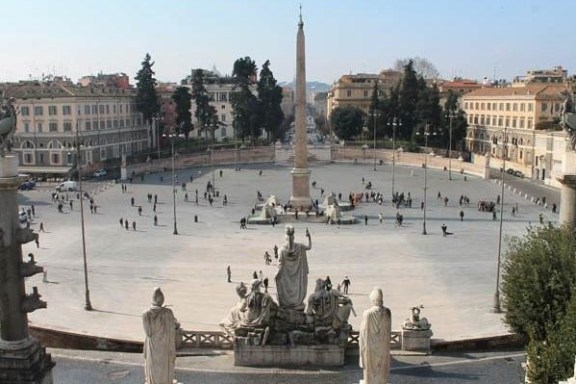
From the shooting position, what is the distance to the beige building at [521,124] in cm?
6719

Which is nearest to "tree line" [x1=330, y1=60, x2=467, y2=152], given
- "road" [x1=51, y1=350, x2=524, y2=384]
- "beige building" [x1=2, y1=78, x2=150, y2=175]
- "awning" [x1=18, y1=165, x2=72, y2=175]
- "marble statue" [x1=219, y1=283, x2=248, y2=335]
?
"beige building" [x1=2, y1=78, x2=150, y2=175]

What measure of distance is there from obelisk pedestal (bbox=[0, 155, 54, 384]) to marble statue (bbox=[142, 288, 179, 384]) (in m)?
3.67

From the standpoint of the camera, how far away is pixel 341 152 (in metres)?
87.6

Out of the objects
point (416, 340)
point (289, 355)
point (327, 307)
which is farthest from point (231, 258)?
point (327, 307)

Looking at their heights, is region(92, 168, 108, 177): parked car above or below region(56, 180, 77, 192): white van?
above

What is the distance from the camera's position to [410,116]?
8750 cm

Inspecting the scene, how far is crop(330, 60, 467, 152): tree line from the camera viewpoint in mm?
83312

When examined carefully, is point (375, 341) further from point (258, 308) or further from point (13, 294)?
point (13, 294)

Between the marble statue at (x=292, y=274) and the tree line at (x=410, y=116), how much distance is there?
69382 mm

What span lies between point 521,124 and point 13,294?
7600 centimetres

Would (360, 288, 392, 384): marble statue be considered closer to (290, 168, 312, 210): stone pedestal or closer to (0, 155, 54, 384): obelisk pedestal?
(0, 155, 54, 384): obelisk pedestal

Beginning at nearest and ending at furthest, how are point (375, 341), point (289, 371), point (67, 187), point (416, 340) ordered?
point (375, 341)
point (289, 371)
point (416, 340)
point (67, 187)

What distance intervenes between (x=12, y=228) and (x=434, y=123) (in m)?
75.9

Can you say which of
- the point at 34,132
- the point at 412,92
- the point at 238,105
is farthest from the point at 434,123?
the point at 34,132
